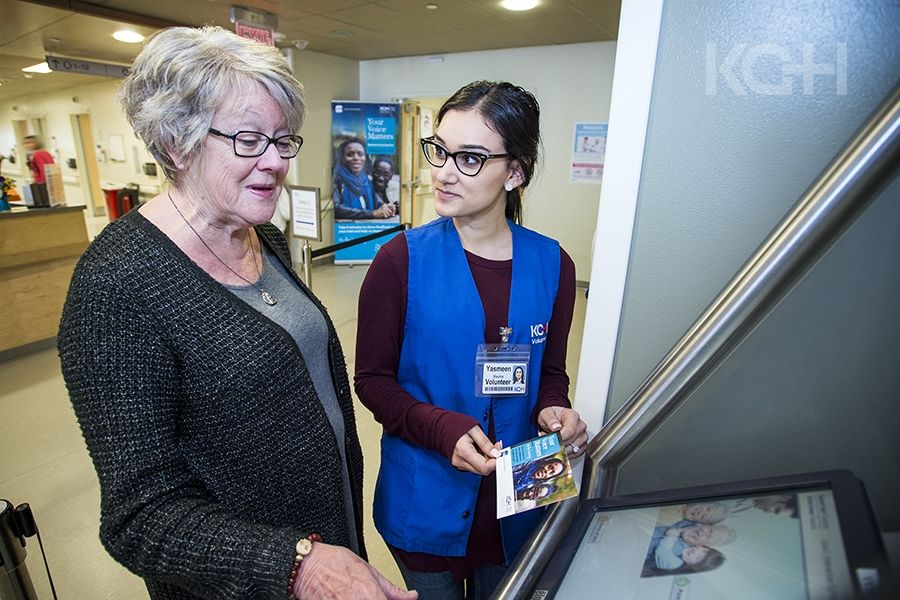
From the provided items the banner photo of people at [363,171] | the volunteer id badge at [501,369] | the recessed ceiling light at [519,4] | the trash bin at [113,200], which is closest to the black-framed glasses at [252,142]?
the volunteer id badge at [501,369]

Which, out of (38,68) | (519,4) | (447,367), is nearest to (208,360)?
(447,367)

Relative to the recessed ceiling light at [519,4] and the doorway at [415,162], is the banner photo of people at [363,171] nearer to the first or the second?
the doorway at [415,162]

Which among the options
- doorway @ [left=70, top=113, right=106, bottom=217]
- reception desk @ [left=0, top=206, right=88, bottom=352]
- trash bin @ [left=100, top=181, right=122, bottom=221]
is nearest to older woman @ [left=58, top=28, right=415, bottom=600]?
reception desk @ [left=0, top=206, right=88, bottom=352]

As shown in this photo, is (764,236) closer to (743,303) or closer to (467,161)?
(743,303)

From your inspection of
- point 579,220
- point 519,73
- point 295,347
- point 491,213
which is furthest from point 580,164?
point 295,347

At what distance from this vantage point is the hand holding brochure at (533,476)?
859mm

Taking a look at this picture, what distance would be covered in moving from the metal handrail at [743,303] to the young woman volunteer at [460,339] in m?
0.12

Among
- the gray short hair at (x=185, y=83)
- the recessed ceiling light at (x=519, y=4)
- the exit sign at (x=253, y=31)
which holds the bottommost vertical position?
the gray short hair at (x=185, y=83)

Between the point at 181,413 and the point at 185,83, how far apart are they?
547mm

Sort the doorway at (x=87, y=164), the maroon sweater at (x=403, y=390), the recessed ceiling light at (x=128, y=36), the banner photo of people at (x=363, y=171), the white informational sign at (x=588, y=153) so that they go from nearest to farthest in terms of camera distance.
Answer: the maroon sweater at (x=403, y=390) → the recessed ceiling light at (x=128, y=36) → the white informational sign at (x=588, y=153) → the banner photo of people at (x=363, y=171) → the doorway at (x=87, y=164)

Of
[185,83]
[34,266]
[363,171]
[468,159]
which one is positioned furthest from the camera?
[363,171]

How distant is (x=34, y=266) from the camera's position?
419 centimetres

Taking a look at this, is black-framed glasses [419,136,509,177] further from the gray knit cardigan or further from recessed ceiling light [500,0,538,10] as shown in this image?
recessed ceiling light [500,0,538,10]

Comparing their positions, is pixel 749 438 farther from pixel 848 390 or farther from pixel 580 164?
pixel 580 164
